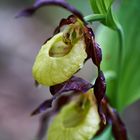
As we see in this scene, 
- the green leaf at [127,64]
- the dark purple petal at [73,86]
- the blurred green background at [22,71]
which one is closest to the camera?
the dark purple petal at [73,86]

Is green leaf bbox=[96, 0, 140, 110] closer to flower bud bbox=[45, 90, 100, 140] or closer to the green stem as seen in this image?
flower bud bbox=[45, 90, 100, 140]

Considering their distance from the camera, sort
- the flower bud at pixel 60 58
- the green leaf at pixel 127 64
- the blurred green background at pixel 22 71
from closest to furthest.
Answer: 1. the flower bud at pixel 60 58
2. the green leaf at pixel 127 64
3. the blurred green background at pixel 22 71

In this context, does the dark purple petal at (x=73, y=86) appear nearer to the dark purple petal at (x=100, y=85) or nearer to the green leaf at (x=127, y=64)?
the dark purple petal at (x=100, y=85)

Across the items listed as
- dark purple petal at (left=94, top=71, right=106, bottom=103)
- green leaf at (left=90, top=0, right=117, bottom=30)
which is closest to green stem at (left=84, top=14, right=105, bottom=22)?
green leaf at (left=90, top=0, right=117, bottom=30)

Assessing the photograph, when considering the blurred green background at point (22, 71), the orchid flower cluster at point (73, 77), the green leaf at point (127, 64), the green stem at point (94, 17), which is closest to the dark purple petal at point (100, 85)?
the orchid flower cluster at point (73, 77)

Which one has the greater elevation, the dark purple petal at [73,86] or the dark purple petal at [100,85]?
the dark purple petal at [100,85]

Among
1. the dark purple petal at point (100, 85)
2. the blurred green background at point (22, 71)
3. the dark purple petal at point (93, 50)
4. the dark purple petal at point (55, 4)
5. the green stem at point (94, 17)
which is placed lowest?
the blurred green background at point (22, 71)

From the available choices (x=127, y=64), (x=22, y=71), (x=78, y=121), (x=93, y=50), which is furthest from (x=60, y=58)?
(x=22, y=71)

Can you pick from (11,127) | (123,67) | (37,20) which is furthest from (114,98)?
(37,20)
